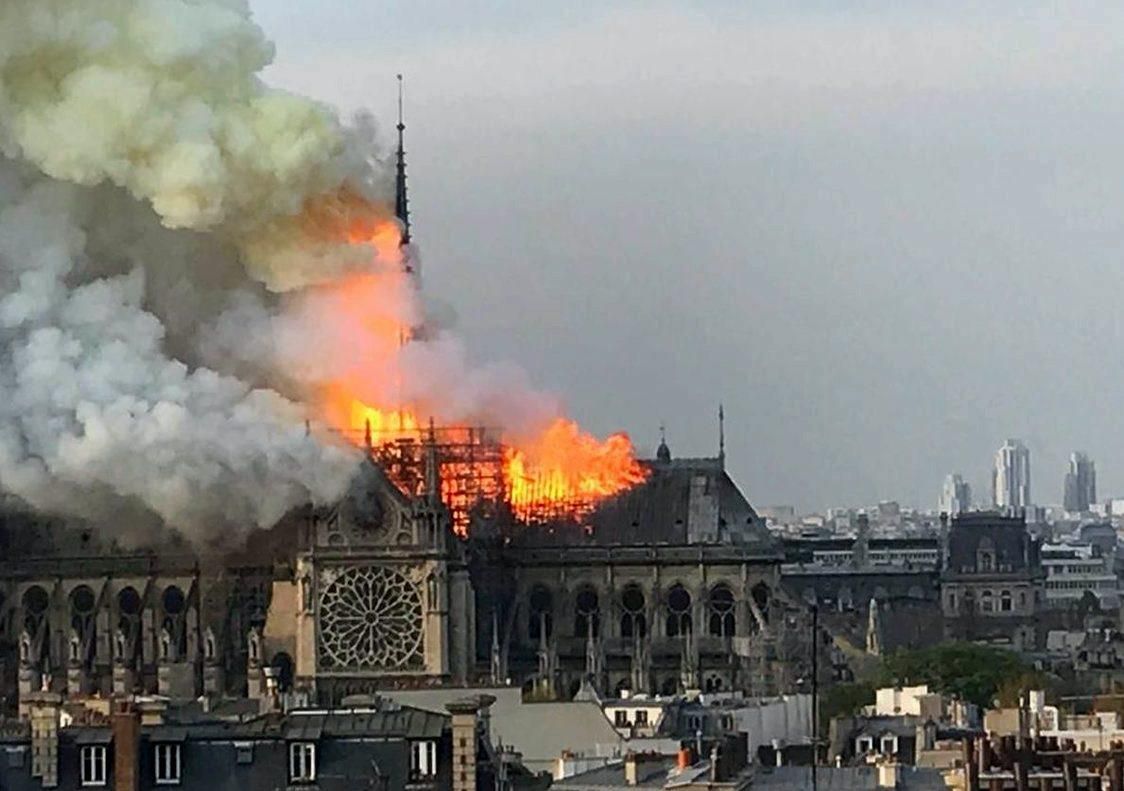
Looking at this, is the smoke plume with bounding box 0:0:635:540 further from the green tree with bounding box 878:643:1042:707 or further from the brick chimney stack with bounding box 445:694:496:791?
the brick chimney stack with bounding box 445:694:496:791

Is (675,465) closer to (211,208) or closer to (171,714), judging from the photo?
(211,208)

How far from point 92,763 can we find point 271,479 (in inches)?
2408

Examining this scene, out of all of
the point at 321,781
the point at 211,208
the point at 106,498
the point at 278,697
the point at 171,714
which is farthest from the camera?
the point at 106,498

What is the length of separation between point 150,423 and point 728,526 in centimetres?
2603

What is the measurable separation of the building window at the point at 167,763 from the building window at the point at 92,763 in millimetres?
782

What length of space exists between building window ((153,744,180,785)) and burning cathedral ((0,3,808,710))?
43956mm

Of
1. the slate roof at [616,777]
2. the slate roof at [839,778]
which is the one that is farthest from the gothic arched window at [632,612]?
the slate roof at [839,778]

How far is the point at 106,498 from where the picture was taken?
149 metres

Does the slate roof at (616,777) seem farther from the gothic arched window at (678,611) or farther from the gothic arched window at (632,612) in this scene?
the gothic arched window at (632,612)

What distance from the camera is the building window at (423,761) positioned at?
280 ft

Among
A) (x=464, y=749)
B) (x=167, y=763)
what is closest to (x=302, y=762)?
(x=167, y=763)

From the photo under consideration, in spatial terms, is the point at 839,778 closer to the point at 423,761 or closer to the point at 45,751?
the point at 423,761

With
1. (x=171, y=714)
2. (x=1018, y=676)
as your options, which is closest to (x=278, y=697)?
(x=171, y=714)

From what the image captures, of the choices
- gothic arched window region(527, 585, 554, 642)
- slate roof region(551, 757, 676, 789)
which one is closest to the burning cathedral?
gothic arched window region(527, 585, 554, 642)
